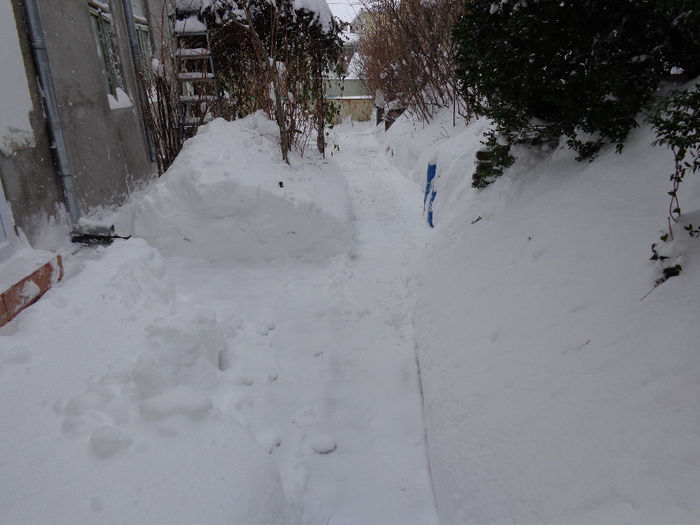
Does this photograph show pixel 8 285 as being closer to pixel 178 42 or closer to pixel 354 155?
pixel 178 42

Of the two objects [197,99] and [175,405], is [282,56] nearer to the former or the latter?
[197,99]

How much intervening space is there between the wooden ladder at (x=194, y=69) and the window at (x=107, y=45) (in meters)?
0.89

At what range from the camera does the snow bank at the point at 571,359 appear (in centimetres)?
137

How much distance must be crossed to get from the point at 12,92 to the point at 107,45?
10.3ft

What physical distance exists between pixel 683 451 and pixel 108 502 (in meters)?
1.68

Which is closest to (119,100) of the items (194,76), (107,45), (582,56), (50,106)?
(107,45)

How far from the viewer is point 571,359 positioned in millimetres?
1835

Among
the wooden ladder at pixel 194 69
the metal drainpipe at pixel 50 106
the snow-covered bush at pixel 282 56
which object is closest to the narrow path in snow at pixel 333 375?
the metal drainpipe at pixel 50 106

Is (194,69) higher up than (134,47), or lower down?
lower down

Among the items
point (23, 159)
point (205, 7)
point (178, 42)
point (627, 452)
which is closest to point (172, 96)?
point (178, 42)

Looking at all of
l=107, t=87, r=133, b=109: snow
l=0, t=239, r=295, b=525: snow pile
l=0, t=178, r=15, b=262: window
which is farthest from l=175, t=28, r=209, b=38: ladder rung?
l=0, t=239, r=295, b=525: snow pile

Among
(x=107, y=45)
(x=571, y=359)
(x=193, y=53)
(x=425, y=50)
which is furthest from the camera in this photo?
(x=425, y=50)

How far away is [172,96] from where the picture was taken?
7012mm

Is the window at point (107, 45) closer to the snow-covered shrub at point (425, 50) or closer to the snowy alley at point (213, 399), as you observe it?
the snowy alley at point (213, 399)
